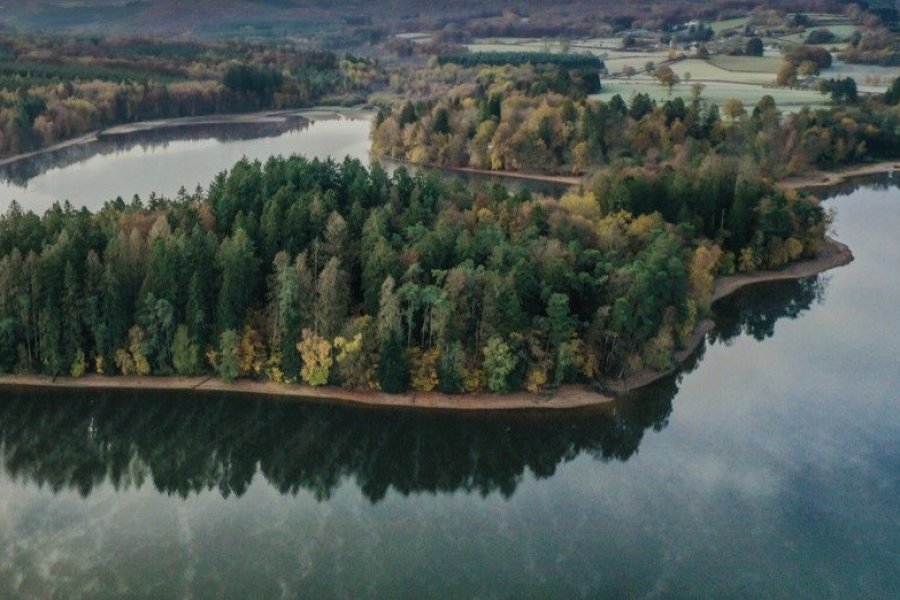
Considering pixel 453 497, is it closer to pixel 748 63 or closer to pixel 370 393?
pixel 370 393

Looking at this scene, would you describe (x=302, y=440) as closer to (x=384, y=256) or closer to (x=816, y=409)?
(x=384, y=256)

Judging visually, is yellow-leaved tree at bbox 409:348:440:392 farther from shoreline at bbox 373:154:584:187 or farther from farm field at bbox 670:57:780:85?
farm field at bbox 670:57:780:85

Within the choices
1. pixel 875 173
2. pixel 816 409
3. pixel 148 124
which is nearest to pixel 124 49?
pixel 148 124

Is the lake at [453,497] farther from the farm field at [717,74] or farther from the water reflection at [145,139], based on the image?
the farm field at [717,74]

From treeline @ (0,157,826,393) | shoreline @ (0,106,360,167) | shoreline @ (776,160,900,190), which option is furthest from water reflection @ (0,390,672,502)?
shoreline @ (0,106,360,167)

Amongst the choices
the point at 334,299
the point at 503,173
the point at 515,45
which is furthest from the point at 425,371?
the point at 515,45

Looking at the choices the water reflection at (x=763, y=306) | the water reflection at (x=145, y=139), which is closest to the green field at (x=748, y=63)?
the water reflection at (x=145, y=139)

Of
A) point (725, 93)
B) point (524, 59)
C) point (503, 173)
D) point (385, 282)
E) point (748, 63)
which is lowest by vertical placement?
point (503, 173)
